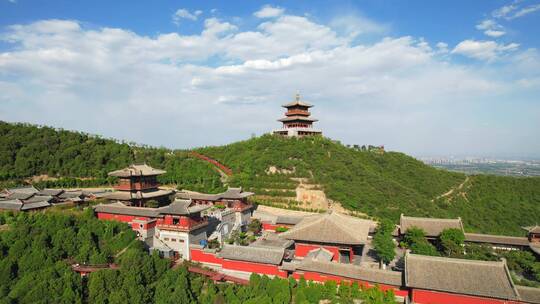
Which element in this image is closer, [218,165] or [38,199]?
[38,199]

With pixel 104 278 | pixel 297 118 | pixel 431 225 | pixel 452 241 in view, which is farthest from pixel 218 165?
pixel 452 241

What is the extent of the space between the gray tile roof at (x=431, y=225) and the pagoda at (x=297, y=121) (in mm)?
21159

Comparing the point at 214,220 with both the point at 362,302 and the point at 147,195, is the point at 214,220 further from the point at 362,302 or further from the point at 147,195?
the point at 362,302

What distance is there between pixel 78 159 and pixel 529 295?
40333 millimetres

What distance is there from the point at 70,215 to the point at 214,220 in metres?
8.88

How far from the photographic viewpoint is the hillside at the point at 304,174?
32.8 m

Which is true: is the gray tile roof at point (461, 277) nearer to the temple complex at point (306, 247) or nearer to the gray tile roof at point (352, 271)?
the temple complex at point (306, 247)

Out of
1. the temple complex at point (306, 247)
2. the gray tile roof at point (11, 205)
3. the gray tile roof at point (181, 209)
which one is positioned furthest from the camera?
the gray tile roof at point (11, 205)

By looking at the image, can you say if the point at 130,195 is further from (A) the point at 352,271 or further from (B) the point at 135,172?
(A) the point at 352,271

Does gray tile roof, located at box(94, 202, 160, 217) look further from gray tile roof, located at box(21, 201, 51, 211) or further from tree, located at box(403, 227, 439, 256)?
tree, located at box(403, 227, 439, 256)

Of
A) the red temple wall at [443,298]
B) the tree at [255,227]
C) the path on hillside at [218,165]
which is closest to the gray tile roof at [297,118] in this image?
the path on hillside at [218,165]

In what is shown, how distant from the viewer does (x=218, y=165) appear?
4122cm

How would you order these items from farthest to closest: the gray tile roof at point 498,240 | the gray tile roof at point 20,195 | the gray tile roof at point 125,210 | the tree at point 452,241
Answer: the gray tile roof at point 498,240 < the gray tile roof at point 20,195 < the gray tile roof at point 125,210 < the tree at point 452,241

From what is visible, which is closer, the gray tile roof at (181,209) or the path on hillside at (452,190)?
the gray tile roof at (181,209)
